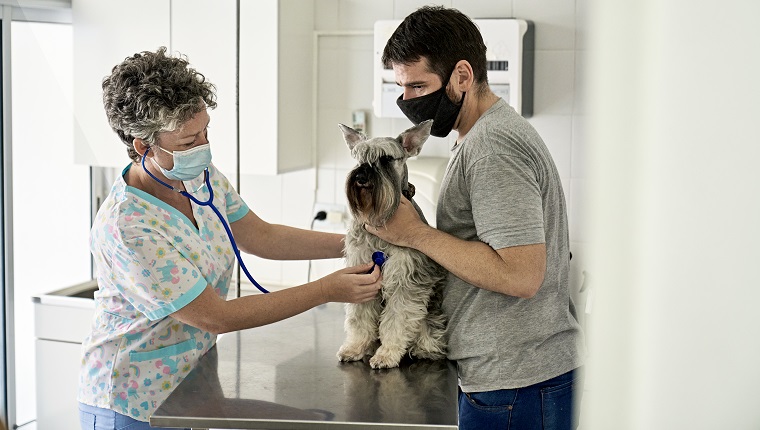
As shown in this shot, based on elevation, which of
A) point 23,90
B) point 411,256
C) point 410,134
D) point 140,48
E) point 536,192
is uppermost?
point 140,48

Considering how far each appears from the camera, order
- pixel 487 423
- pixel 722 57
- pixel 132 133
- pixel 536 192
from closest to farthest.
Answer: pixel 722 57, pixel 536 192, pixel 487 423, pixel 132 133

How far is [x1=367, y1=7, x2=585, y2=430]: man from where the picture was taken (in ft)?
4.22

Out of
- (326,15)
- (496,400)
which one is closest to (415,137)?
(496,400)

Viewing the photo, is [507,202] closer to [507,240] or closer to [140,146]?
[507,240]

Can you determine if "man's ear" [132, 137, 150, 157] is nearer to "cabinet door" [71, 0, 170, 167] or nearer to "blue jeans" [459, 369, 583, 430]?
"blue jeans" [459, 369, 583, 430]

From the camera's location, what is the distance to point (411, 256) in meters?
1.44

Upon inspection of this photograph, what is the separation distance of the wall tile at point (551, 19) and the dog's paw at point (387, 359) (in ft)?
5.31

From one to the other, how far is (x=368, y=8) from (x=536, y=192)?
184 centimetres

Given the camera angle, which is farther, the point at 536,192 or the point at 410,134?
the point at 410,134

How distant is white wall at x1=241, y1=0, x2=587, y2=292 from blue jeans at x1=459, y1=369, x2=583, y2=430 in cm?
125

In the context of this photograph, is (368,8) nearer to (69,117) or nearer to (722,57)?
(69,117)

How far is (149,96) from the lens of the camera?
1477 millimetres

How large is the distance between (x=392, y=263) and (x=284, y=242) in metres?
0.53

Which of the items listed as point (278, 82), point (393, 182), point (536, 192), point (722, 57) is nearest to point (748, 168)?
point (722, 57)
